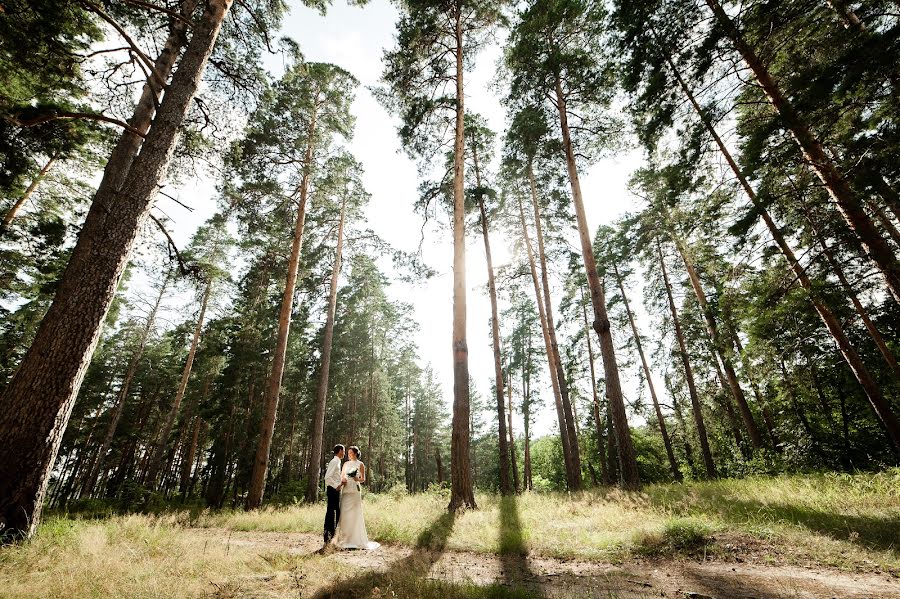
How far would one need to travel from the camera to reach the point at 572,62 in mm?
11703

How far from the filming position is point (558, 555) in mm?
5281

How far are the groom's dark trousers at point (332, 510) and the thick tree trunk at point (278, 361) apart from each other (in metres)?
5.15

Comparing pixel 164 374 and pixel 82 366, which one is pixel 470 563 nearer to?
pixel 82 366

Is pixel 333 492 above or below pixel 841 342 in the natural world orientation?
below

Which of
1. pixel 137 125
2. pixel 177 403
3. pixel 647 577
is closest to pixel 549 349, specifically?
pixel 647 577

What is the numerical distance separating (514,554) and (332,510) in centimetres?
348

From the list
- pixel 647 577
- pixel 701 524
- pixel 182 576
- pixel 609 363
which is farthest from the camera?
pixel 609 363

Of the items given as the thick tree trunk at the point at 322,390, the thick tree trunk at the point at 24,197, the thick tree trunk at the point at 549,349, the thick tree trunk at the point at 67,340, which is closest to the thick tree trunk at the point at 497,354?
the thick tree trunk at the point at 549,349

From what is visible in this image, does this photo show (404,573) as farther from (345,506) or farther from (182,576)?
(345,506)

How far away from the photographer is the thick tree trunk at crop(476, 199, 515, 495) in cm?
1334

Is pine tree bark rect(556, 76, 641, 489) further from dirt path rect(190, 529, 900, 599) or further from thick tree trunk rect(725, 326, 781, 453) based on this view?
dirt path rect(190, 529, 900, 599)

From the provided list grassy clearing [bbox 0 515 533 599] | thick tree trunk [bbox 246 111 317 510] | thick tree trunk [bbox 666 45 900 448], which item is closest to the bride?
grassy clearing [bbox 0 515 533 599]

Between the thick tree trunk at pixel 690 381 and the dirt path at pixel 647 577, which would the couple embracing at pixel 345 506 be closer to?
the dirt path at pixel 647 577

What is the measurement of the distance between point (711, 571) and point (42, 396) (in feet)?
28.2
